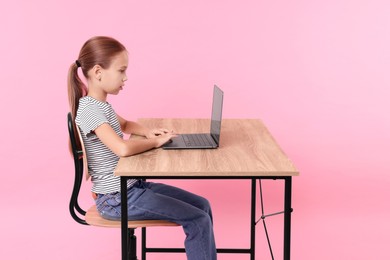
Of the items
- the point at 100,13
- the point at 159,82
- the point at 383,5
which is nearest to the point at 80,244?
the point at 159,82

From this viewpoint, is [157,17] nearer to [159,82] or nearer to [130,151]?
[159,82]

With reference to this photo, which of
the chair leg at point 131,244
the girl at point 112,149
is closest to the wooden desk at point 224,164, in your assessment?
the girl at point 112,149

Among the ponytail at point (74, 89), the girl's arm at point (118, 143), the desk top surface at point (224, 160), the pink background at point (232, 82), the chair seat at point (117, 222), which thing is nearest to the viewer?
the desk top surface at point (224, 160)

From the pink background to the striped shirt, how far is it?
179 cm

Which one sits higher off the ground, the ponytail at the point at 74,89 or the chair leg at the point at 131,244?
the ponytail at the point at 74,89

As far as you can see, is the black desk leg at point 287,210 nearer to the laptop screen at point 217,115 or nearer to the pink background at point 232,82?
the laptop screen at point 217,115

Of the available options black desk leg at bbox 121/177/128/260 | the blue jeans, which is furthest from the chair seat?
black desk leg at bbox 121/177/128/260

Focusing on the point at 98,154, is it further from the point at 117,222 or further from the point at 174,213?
the point at 174,213

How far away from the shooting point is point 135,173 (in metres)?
2.98

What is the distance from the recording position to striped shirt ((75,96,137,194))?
3.39 metres

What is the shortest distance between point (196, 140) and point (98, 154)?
1.48ft

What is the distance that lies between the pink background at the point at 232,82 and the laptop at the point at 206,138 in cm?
157

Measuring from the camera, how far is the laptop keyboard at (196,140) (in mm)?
3486

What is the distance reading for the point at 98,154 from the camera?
136 inches
